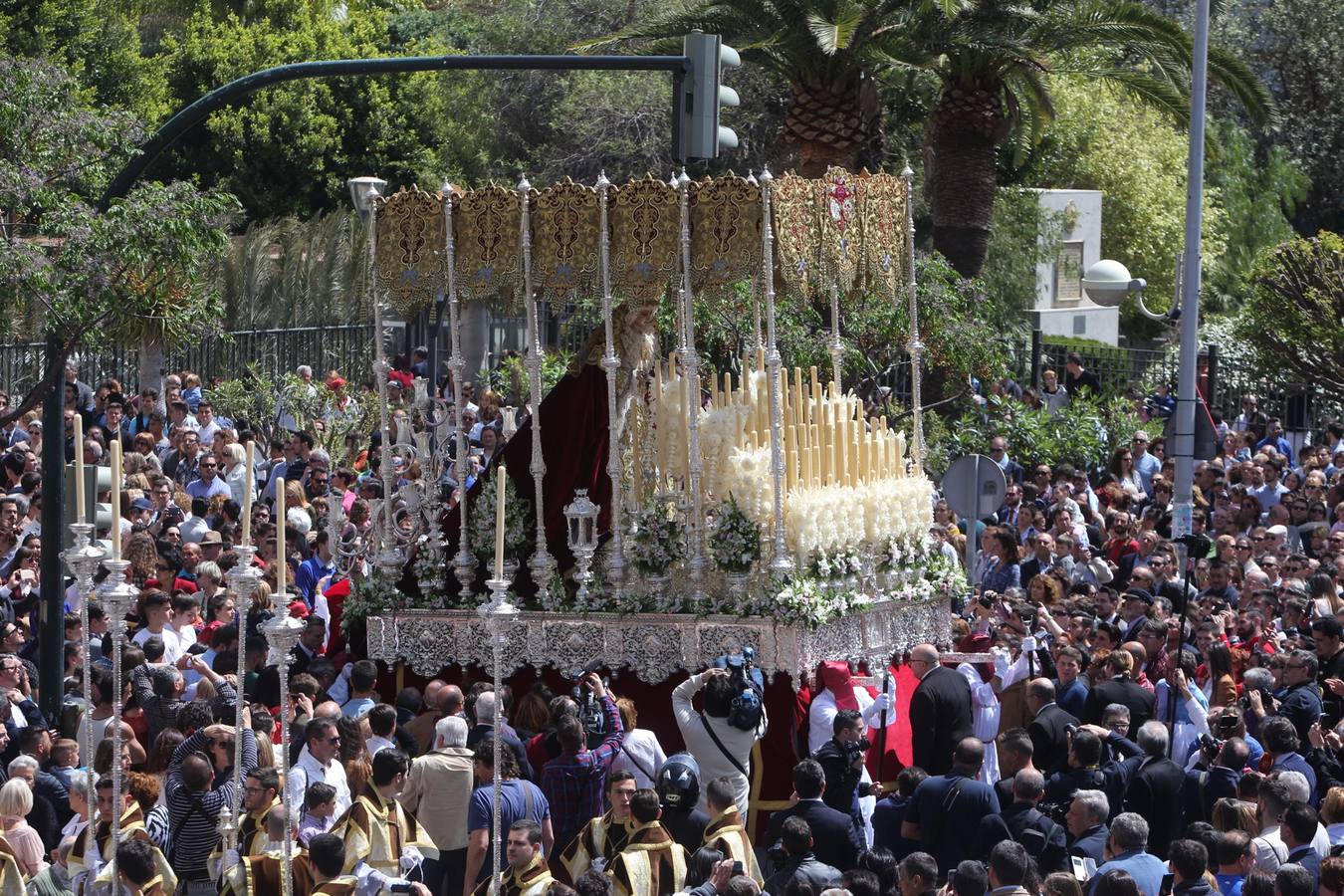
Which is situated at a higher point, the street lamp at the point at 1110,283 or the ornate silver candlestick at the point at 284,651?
the street lamp at the point at 1110,283

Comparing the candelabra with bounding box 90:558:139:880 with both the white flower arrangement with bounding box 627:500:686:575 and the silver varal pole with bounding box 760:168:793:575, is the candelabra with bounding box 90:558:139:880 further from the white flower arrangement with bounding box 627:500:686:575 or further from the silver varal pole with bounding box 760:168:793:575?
the silver varal pole with bounding box 760:168:793:575

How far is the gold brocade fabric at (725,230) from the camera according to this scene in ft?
41.8

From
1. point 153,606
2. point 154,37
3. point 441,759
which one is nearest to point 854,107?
point 153,606

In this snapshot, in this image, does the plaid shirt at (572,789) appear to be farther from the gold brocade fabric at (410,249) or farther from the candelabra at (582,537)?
the gold brocade fabric at (410,249)

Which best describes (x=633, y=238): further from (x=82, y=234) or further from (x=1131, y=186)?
(x=1131, y=186)

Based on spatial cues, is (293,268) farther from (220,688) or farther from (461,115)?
(220,688)

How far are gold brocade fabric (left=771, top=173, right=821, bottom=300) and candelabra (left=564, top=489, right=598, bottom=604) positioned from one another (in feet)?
6.09

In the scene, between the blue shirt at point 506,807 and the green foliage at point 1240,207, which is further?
the green foliage at point 1240,207

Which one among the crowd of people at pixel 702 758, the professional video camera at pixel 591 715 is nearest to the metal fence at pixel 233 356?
the crowd of people at pixel 702 758

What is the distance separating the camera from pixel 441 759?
1051 cm

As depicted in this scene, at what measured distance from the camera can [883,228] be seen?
548 inches

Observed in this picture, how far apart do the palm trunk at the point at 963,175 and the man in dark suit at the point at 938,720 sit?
577 inches

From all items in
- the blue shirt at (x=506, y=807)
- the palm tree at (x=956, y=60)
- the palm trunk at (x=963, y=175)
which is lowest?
the blue shirt at (x=506, y=807)

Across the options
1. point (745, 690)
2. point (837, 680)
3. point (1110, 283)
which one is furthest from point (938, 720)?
point (1110, 283)
